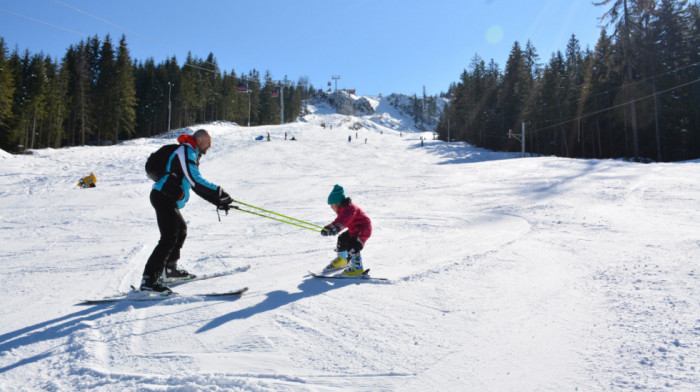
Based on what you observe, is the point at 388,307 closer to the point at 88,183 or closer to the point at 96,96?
the point at 88,183

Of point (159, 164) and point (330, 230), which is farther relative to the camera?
point (330, 230)

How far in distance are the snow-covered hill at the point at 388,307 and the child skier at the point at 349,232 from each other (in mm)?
392

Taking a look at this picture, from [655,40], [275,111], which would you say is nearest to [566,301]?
[655,40]

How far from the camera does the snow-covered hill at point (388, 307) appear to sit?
2.51 meters

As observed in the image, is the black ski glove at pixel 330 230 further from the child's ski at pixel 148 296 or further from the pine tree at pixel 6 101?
the pine tree at pixel 6 101

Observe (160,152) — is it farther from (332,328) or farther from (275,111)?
(275,111)

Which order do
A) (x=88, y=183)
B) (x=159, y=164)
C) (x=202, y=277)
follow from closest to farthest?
(x=159, y=164) < (x=202, y=277) < (x=88, y=183)

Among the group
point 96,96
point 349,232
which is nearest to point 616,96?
point 349,232

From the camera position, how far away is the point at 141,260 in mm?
6160

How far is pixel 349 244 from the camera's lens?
518cm

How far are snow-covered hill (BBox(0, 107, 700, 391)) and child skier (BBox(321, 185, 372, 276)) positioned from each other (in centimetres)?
39

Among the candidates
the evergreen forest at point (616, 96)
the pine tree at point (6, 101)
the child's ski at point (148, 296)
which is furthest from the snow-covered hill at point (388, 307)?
the pine tree at point (6, 101)

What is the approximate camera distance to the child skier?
4.97 metres

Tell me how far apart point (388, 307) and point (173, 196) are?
2829mm
